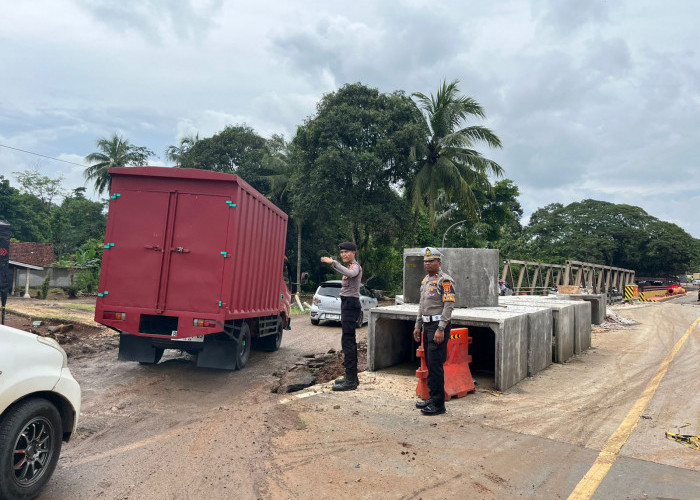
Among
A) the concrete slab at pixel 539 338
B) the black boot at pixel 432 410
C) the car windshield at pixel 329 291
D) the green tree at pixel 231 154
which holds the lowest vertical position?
the black boot at pixel 432 410

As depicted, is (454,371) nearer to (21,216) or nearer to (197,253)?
(197,253)

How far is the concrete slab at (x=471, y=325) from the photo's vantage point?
6.89 meters

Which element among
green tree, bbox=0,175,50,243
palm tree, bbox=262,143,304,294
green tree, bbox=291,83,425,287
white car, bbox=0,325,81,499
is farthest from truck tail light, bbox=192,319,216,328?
green tree, bbox=0,175,50,243

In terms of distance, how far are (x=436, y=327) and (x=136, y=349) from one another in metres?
4.47

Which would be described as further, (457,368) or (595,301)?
(595,301)

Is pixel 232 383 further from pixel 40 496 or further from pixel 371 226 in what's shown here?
pixel 371 226

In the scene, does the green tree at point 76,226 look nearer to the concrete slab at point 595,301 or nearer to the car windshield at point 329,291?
the car windshield at point 329,291

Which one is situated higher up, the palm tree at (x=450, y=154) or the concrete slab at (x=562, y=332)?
the palm tree at (x=450, y=154)

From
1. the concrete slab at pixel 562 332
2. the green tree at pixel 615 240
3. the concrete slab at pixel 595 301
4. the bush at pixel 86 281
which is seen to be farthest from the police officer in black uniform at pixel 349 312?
the green tree at pixel 615 240

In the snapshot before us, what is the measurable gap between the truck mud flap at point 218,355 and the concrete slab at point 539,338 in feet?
15.3

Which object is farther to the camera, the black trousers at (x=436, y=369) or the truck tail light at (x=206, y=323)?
the truck tail light at (x=206, y=323)

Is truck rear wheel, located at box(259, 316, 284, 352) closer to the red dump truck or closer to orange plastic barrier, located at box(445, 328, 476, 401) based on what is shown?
the red dump truck

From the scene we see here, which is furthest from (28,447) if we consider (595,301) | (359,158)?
(359,158)

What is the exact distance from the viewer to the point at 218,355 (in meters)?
7.60
